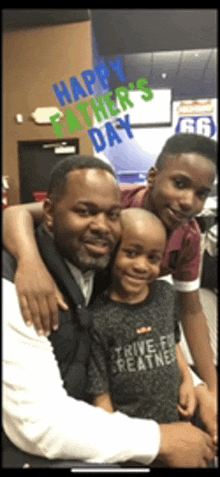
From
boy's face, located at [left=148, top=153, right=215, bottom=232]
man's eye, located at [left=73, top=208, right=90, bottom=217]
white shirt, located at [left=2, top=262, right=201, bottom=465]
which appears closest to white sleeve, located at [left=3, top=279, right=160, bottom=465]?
white shirt, located at [left=2, top=262, right=201, bottom=465]

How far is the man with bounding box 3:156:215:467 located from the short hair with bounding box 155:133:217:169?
0.27 feet

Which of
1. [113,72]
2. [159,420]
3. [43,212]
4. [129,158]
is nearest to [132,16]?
[113,72]

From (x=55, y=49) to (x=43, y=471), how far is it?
0.55m

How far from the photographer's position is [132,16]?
0.46 m

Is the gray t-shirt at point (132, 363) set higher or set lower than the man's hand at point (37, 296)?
lower

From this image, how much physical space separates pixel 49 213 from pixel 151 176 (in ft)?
0.50

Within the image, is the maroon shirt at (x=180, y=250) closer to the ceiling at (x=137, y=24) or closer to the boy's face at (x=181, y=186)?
the boy's face at (x=181, y=186)

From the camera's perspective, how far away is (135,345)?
46cm

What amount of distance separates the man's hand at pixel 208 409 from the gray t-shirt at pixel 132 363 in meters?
0.03

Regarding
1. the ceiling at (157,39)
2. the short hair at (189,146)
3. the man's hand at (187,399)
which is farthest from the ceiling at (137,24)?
the man's hand at (187,399)

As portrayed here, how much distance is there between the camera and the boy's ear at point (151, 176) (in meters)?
0.46

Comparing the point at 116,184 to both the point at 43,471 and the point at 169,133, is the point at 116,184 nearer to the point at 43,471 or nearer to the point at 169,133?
the point at 169,133

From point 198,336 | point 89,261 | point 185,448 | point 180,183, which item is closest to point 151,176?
point 180,183

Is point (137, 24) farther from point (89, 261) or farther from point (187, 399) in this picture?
point (187, 399)
